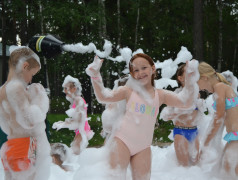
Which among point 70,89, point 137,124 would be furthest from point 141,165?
point 70,89

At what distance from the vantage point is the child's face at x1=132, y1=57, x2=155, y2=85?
9.67 feet

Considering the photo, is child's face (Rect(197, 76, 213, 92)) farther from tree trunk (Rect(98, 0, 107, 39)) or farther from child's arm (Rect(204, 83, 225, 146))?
tree trunk (Rect(98, 0, 107, 39))

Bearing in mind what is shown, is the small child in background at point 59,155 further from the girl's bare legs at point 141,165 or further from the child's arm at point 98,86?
the child's arm at point 98,86

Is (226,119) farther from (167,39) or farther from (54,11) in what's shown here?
(167,39)

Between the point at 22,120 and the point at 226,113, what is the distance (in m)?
2.22

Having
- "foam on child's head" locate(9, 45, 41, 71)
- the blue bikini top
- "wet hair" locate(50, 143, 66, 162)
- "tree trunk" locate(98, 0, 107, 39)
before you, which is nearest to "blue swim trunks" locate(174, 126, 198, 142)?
the blue bikini top

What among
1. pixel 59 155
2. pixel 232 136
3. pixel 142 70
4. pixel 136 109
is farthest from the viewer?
pixel 59 155

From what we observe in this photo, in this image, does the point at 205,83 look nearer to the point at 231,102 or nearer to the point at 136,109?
the point at 231,102

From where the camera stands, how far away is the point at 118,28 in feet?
50.4

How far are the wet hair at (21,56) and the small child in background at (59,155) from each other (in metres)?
2.26

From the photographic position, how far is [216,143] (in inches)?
151

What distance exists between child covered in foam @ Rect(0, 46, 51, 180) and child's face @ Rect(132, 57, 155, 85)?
0.89m

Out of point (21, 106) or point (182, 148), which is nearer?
point (21, 106)

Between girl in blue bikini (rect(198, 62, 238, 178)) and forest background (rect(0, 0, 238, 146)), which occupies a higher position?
forest background (rect(0, 0, 238, 146))
